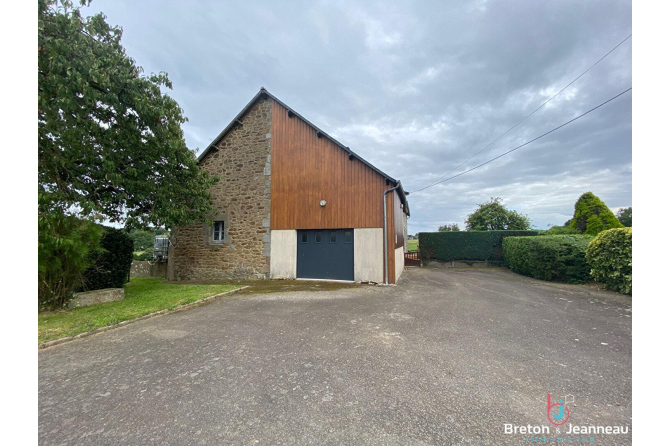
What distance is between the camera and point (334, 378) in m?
3.13

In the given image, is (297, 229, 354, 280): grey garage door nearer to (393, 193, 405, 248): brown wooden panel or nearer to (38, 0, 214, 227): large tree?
(393, 193, 405, 248): brown wooden panel

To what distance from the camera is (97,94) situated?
237 inches

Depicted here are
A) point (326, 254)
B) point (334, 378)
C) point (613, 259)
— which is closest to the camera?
point (334, 378)

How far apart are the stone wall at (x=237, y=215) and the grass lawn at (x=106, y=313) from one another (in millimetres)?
3756

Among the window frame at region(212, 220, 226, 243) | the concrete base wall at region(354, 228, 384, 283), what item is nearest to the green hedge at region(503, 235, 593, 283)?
the concrete base wall at region(354, 228, 384, 283)

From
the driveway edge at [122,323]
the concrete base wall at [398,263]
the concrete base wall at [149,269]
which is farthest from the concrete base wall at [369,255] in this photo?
the concrete base wall at [149,269]

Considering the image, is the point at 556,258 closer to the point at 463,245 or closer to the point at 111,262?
the point at 463,245

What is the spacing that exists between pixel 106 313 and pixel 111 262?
386 centimetres

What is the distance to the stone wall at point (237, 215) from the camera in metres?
11.9

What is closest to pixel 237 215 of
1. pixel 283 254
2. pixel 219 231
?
pixel 219 231

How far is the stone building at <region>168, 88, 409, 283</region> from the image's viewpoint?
34.1ft

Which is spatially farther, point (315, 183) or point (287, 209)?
point (287, 209)

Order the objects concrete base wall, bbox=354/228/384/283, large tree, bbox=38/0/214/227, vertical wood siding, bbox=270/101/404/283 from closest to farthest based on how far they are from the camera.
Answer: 1. large tree, bbox=38/0/214/227
2. concrete base wall, bbox=354/228/384/283
3. vertical wood siding, bbox=270/101/404/283

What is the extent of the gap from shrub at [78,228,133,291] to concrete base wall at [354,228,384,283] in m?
8.60
